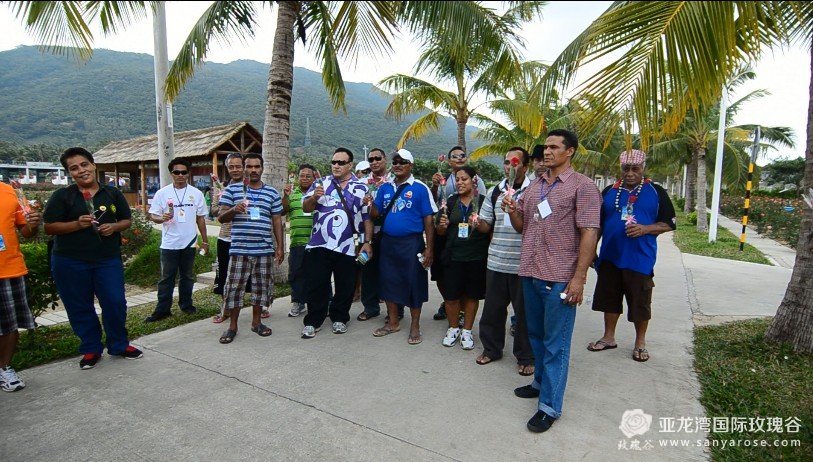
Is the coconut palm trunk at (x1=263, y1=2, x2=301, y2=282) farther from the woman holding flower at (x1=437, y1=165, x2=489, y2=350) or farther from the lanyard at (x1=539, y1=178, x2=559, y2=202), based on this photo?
the lanyard at (x1=539, y1=178, x2=559, y2=202)

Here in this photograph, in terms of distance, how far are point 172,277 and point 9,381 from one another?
1.91 metres

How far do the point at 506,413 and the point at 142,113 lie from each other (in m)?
60.9

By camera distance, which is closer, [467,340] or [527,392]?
[527,392]

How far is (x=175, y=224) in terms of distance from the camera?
494 centimetres

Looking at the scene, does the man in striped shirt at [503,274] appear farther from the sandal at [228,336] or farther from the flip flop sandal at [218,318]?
the flip flop sandal at [218,318]

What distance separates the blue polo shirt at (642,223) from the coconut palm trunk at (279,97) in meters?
4.37

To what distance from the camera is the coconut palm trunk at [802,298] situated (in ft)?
12.5

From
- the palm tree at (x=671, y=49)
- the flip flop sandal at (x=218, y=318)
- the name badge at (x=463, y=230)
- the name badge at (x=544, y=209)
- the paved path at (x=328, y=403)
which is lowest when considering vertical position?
the paved path at (x=328, y=403)

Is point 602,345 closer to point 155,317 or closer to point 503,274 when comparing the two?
point 503,274

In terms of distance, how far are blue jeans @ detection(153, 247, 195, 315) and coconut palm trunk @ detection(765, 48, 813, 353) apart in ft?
20.0

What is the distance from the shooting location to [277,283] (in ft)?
21.2

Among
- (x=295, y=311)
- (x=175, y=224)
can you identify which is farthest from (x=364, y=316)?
(x=175, y=224)

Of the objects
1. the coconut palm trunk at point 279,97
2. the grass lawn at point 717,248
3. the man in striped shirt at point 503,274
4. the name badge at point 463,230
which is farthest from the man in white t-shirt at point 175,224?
the grass lawn at point 717,248

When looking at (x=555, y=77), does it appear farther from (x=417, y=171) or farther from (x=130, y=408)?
(x=417, y=171)
